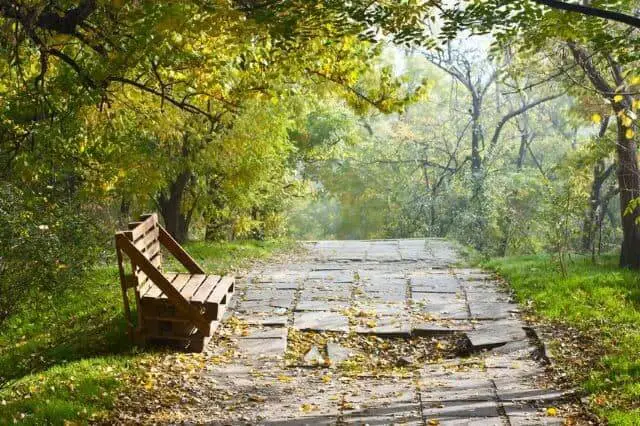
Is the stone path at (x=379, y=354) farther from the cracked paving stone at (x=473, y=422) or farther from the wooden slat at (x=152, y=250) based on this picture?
the wooden slat at (x=152, y=250)

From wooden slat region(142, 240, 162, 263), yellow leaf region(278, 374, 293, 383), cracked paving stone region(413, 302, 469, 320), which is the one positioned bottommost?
yellow leaf region(278, 374, 293, 383)

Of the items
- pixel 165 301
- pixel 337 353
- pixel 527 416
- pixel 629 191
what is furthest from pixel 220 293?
pixel 629 191

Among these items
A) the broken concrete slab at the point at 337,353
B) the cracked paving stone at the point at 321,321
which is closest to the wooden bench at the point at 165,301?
the cracked paving stone at the point at 321,321

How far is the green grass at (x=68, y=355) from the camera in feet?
18.2

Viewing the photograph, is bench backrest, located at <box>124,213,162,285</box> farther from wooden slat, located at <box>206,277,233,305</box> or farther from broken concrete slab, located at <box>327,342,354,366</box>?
broken concrete slab, located at <box>327,342,354,366</box>

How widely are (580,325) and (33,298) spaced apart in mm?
5844

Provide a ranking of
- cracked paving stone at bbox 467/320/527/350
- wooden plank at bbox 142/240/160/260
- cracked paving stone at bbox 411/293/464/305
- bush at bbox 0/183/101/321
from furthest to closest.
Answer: cracked paving stone at bbox 411/293/464/305
wooden plank at bbox 142/240/160/260
cracked paving stone at bbox 467/320/527/350
bush at bbox 0/183/101/321

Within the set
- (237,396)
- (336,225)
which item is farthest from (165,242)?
(336,225)

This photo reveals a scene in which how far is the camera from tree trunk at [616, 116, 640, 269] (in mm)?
10445

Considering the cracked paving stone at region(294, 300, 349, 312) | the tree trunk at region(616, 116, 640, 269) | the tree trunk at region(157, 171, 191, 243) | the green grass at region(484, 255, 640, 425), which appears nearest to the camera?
the green grass at region(484, 255, 640, 425)

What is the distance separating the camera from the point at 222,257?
42.1ft

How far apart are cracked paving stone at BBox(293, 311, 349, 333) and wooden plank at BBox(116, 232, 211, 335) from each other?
5.20ft

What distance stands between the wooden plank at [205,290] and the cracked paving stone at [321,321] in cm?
108

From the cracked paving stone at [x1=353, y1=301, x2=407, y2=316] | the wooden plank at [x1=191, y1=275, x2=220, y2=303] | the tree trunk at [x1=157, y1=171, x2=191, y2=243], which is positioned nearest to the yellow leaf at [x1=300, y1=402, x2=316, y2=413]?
the wooden plank at [x1=191, y1=275, x2=220, y2=303]
